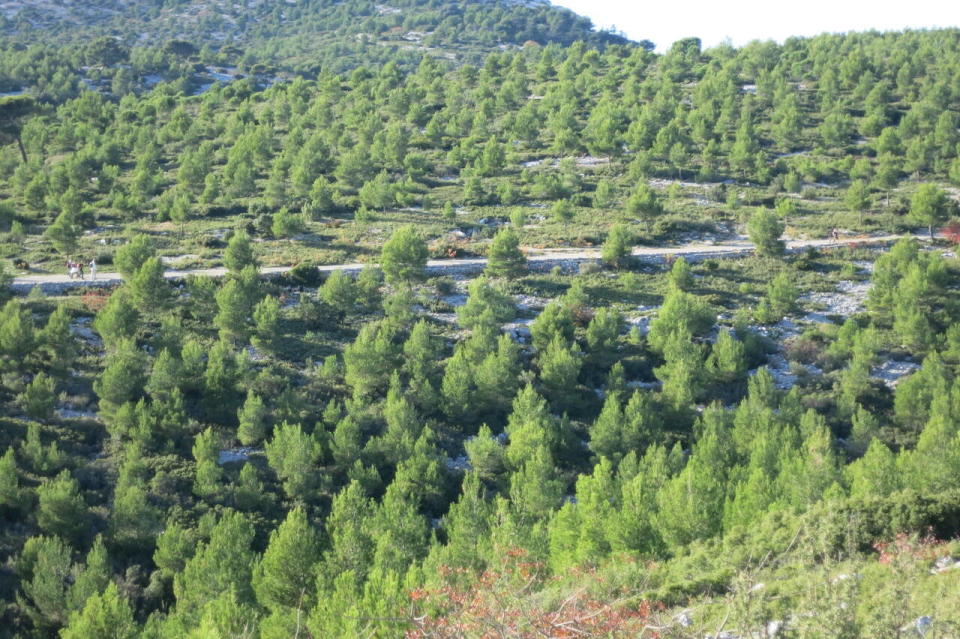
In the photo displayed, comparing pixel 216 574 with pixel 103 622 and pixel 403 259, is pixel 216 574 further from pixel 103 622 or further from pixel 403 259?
pixel 403 259

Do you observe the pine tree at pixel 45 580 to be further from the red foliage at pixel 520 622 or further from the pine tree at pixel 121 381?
the red foliage at pixel 520 622

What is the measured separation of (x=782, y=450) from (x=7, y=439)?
108 feet

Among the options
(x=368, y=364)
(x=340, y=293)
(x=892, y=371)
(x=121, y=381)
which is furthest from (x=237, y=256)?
(x=892, y=371)

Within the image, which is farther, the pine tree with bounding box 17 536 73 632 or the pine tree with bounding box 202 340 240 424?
the pine tree with bounding box 202 340 240 424

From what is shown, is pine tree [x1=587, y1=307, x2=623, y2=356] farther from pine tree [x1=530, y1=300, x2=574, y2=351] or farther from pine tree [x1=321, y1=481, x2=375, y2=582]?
pine tree [x1=321, y1=481, x2=375, y2=582]

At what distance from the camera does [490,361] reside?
134 feet

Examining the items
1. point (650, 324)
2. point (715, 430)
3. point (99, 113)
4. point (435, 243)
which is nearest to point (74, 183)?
point (99, 113)

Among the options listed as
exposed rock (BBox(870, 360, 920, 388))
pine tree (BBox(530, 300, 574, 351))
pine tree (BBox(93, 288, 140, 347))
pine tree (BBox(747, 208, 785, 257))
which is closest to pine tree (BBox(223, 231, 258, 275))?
pine tree (BBox(93, 288, 140, 347))

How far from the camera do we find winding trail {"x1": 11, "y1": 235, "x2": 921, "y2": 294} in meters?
49.9

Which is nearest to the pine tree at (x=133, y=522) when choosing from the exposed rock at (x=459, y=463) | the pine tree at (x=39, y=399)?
the pine tree at (x=39, y=399)

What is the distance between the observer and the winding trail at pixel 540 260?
4988 cm

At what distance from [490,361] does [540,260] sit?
17399mm

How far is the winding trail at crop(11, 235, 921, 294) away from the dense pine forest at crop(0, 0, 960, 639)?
15.3 inches

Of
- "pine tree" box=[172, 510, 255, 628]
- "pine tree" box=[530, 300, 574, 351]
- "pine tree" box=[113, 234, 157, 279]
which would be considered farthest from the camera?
"pine tree" box=[113, 234, 157, 279]
